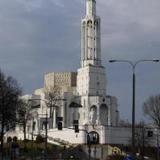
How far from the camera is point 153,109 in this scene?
461ft

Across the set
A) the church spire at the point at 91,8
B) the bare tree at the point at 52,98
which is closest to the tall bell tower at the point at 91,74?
the church spire at the point at 91,8

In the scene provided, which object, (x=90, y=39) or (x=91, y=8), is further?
(x=91, y=8)

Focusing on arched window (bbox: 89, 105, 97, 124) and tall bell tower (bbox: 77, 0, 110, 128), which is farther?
tall bell tower (bbox: 77, 0, 110, 128)

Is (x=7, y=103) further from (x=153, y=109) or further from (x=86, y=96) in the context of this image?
(x=86, y=96)

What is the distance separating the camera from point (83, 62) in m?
182

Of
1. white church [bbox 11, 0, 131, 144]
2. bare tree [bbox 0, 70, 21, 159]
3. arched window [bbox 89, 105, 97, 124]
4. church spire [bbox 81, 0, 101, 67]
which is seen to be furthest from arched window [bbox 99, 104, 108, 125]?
bare tree [bbox 0, 70, 21, 159]

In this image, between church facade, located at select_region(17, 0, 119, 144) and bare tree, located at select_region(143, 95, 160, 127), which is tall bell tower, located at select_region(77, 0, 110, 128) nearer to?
church facade, located at select_region(17, 0, 119, 144)

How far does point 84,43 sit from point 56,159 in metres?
80.0

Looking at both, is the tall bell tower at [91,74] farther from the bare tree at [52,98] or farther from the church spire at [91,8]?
the bare tree at [52,98]

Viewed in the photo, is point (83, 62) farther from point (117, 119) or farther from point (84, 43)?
point (117, 119)

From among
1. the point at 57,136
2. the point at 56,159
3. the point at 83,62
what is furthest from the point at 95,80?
the point at 56,159

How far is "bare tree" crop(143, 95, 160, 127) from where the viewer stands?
453ft

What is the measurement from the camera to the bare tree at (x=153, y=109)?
13812 centimetres

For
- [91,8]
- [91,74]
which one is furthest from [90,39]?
[91,74]
